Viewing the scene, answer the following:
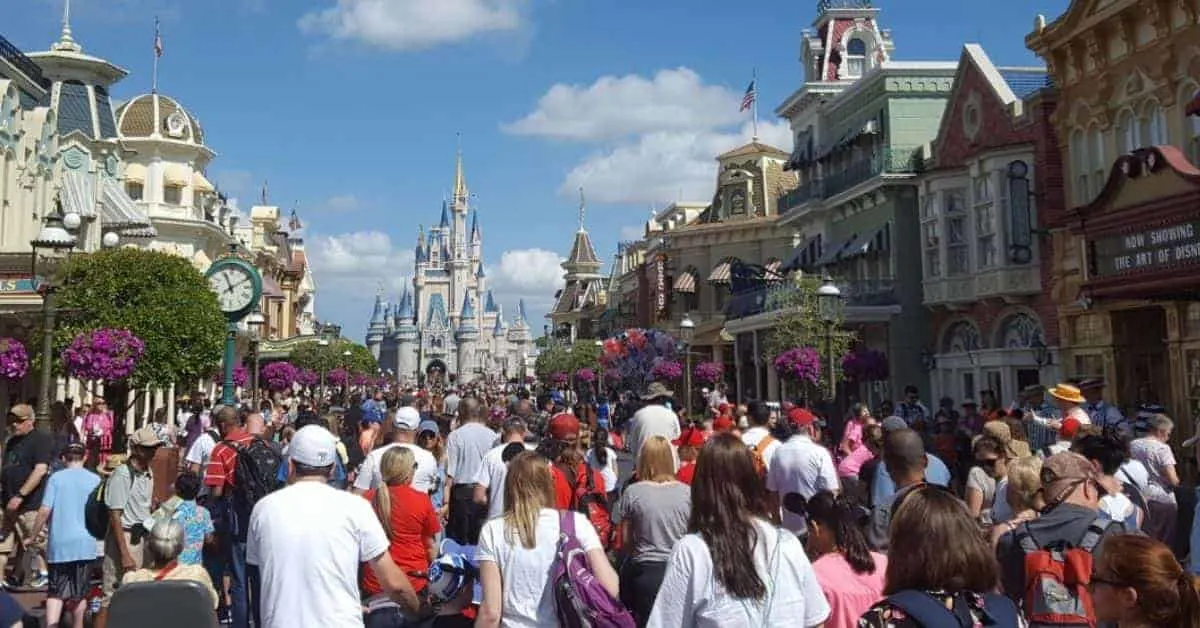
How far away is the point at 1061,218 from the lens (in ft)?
64.6

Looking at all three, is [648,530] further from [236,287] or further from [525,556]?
[236,287]

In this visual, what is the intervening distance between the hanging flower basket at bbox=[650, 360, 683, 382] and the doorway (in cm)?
2202

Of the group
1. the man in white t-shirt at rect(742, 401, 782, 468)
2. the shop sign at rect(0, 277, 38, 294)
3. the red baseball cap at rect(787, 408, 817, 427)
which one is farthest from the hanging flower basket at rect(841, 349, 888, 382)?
the shop sign at rect(0, 277, 38, 294)

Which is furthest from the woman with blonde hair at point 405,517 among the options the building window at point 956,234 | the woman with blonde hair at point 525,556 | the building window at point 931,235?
the building window at point 931,235

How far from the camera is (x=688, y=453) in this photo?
974cm

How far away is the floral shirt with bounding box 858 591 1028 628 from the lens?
355cm

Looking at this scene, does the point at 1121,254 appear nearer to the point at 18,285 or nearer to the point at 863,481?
the point at 863,481

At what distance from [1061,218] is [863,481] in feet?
41.7

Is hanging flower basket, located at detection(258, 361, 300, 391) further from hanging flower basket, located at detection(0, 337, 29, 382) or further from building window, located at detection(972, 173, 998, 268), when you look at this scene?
building window, located at detection(972, 173, 998, 268)

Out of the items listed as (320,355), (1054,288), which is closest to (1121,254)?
(1054,288)

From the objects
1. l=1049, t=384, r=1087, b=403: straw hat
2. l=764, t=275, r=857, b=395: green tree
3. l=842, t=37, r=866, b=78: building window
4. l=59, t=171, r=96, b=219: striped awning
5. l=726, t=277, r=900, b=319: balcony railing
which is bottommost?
l=1049, t=384, r=1087, b=403: straw hat

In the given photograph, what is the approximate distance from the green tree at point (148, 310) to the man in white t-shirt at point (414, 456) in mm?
14792

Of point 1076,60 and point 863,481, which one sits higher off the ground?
point 1076,60

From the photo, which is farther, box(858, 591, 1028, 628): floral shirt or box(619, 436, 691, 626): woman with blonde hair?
box(619, 436, 691, 626): woman with blonde hair
